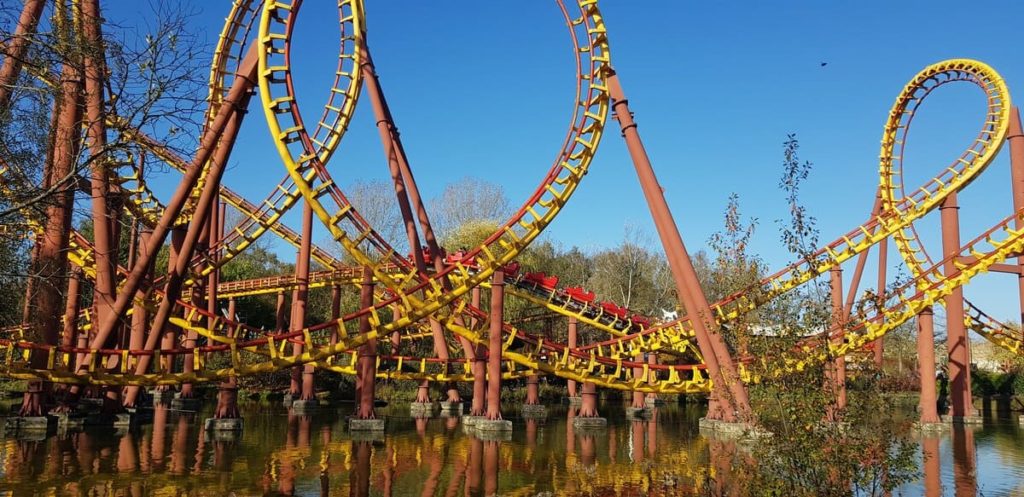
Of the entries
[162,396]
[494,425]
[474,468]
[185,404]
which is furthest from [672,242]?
[162,396]

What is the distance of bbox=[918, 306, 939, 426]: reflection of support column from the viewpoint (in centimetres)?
2227

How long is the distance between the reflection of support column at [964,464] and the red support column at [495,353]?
10640 millimetres

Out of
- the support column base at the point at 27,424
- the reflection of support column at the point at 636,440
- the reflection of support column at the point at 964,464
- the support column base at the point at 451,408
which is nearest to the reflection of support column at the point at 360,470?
the reflection of support column at the point at 636,440

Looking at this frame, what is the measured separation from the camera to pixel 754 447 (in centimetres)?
729

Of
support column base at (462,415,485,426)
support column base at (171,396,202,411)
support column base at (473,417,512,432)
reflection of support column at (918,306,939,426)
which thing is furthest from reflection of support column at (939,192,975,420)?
support column base at (171,396,202,411)

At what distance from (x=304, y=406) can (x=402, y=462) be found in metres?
13.5

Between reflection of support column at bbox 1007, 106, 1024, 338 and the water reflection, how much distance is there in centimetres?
596

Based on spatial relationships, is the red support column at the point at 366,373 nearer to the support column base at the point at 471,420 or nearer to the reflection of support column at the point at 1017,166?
the support column base at the point at 471,420

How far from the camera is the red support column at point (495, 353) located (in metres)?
20.3

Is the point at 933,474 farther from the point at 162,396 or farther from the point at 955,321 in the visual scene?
the point at 162,396

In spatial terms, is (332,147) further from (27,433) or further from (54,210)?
(27,433)

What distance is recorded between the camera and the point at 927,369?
22438 mm

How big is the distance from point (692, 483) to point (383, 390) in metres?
24.6

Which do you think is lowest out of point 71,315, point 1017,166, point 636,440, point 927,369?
point 636,440
